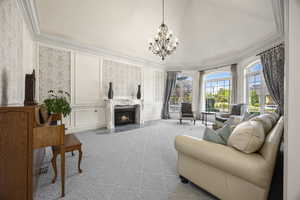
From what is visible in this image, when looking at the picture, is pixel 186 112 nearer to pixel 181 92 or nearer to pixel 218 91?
pixel 181 92

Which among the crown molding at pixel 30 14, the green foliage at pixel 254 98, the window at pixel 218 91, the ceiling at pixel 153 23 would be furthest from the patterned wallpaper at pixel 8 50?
the window at pixel 218 91

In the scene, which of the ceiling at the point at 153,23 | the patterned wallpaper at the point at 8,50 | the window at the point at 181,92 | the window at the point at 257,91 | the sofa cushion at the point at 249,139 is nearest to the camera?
the sofa cushion at the point at 249,139

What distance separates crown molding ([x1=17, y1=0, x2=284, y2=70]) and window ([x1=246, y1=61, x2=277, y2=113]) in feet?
1.81

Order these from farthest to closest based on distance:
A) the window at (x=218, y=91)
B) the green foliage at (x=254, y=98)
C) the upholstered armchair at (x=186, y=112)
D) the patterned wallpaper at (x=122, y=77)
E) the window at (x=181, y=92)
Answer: the window at (x=181, y=92) → the window at (x=218, y=91) → the upholstered armchair at (x=186, y=112) → the patterned wallpaper at (x=122, y=77) → the green foliage at (x=254, y=98)

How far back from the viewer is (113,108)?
14.9 feet

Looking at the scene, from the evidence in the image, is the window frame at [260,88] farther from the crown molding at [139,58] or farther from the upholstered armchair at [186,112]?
the upholstered armchair at [186,112]

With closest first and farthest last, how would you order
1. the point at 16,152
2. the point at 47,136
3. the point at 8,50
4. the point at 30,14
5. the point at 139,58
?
the point at 16,152
the point at 47,136
the point at 8,50
the point at 30,14
the point at 139,58

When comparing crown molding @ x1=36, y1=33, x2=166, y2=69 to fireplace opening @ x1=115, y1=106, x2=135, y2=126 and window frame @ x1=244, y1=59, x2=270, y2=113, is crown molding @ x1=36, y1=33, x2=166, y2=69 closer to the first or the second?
fireplace opening @ x1=115, y1=106, x2=135, y2=126

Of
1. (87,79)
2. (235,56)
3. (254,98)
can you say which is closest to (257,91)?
(254,98)

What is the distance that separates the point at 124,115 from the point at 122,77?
5.18 feet

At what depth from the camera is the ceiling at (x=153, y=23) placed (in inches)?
123

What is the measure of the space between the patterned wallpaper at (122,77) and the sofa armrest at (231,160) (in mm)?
3942

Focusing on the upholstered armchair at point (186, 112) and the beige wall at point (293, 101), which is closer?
the beige wall at point (293, 101)

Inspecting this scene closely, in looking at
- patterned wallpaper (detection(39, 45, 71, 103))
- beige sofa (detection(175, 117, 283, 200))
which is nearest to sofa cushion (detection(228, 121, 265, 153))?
beige sofa (detection(175, 117, 283, 200))
